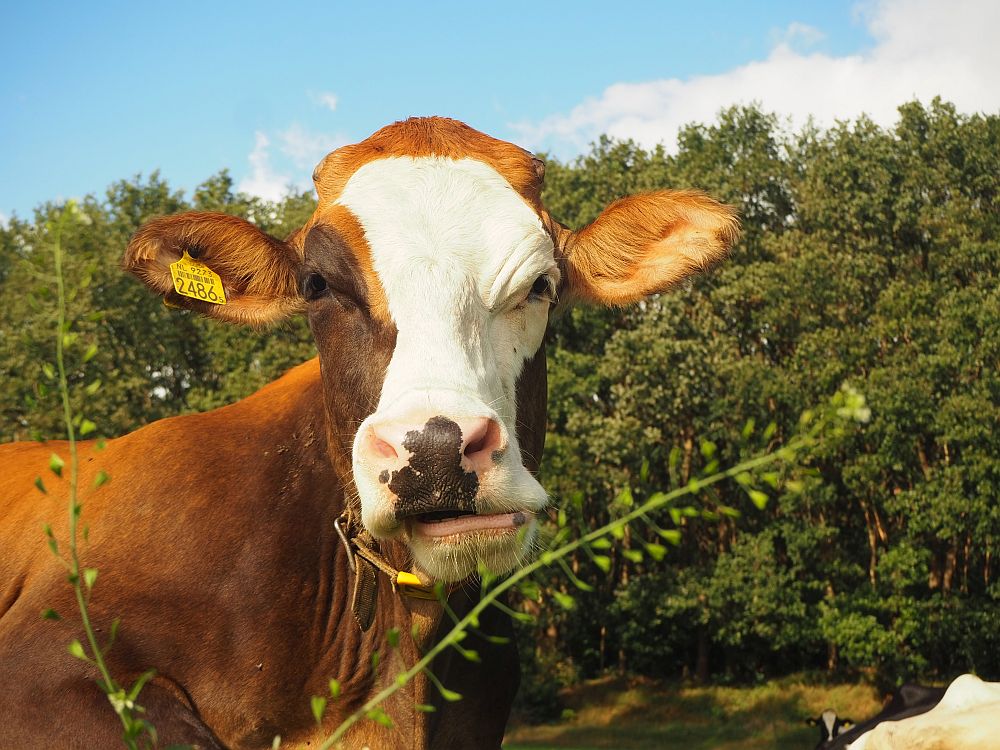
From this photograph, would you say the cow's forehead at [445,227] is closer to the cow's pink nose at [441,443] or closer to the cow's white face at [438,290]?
the cow's white face at [438,290]

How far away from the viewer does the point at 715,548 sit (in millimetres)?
37312

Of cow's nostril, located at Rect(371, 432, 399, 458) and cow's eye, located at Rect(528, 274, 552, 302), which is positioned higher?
cow's eye, located at Rect(528, 274, 552, 302)

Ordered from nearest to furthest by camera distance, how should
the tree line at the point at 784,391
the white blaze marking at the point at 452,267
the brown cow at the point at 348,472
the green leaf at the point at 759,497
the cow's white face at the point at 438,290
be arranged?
1. the green leaf at the point at 759,497
2. the cow's white face at the point at 438,290
3. the brown cow at the point at 348,472
4. the white blaze marking at the point at 452,267
5. the tree line at the point at 784,391

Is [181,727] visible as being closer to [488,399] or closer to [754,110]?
[488,399]

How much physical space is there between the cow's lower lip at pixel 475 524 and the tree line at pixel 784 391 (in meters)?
26.2

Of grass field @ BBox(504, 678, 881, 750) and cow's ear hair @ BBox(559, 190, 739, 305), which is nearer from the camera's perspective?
cow's ear hair @ BBox(559, 190, 739, 305)

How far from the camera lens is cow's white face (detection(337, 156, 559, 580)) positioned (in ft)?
9.25

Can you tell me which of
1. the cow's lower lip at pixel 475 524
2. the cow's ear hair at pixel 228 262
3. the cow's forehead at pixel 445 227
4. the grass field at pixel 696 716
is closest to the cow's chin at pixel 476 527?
the cow's lower lip at pixel 475 524

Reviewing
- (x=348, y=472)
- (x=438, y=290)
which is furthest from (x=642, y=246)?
(x=348, y=472)

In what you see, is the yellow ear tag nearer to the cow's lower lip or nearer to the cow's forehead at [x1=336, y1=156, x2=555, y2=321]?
the cow's forehead at [x1=336, y1=156, x2=555, y2=321]

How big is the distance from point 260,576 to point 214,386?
3567 centimetres

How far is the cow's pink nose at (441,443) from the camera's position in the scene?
2752 millimetres

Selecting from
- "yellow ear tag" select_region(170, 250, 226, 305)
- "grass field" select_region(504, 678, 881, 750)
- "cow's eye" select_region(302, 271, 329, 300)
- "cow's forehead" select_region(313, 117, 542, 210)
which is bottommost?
"grass field" select_region(504, 678, 881, 750)

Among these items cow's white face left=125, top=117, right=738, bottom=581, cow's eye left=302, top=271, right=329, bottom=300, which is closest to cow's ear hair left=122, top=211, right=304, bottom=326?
cow's white face left=125, top=117, right=738, bottom=581
